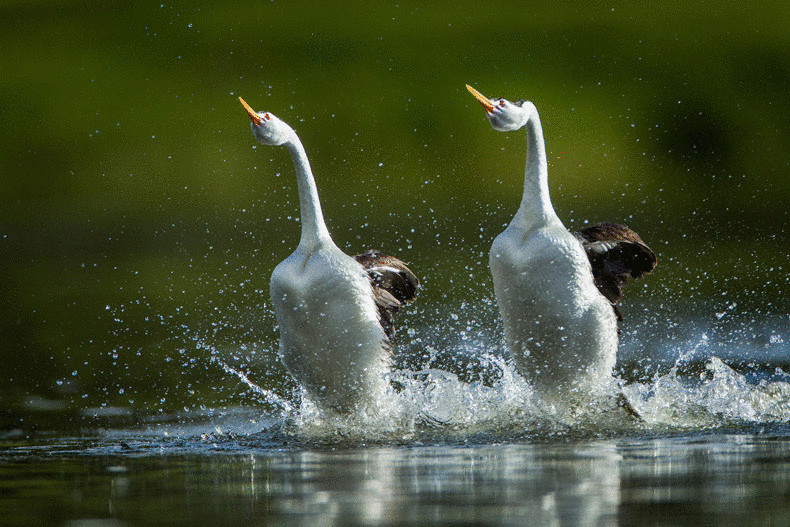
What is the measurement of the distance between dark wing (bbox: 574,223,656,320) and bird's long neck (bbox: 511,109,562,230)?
1.60 ft

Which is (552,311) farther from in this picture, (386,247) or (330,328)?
(386,247)

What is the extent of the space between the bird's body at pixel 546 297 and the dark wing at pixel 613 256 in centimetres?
7

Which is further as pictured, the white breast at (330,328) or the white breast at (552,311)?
the white breast at (552,311)

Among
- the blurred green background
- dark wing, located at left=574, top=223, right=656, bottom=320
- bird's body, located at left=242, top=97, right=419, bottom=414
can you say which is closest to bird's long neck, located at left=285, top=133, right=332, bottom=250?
bird's body, located at left=242, top=97, right=419, bottom=414

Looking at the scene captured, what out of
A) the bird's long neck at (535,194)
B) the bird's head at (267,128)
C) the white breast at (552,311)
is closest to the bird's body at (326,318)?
the bird's head at (267,128)

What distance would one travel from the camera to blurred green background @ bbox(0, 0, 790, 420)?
61.3 feet

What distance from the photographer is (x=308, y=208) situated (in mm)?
11039

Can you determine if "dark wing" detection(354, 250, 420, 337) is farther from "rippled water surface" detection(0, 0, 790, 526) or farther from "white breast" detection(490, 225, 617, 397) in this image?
"white breast" detection(490, 225, 617, 397)

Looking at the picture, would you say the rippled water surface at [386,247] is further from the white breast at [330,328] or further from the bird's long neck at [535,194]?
the bird's long neck at [535,194]

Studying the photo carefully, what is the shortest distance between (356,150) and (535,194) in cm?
2851

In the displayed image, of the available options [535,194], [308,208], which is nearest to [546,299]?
[535,194]

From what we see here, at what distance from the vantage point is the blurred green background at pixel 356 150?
61.3ft

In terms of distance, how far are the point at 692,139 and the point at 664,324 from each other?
2457 cm

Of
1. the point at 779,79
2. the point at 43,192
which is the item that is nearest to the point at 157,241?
the point at 43,192
